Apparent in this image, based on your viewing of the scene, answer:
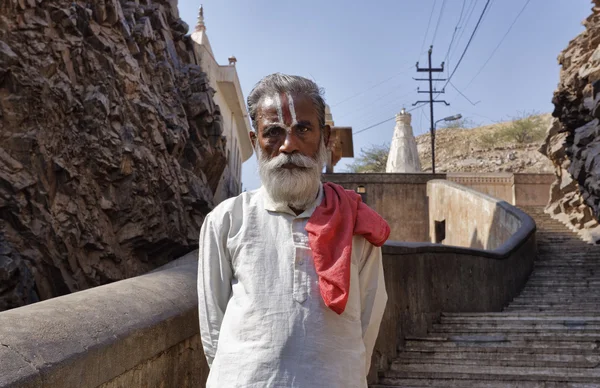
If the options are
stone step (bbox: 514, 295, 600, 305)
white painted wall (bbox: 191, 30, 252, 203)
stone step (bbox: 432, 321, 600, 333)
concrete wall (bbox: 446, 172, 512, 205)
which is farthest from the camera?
concrete wall (bbox: 446, 172, 512, 205)

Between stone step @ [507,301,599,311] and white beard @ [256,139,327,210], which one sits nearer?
white beard @ [256,139,327,210]

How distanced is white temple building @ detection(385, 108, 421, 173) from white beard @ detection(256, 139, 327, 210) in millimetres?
27185

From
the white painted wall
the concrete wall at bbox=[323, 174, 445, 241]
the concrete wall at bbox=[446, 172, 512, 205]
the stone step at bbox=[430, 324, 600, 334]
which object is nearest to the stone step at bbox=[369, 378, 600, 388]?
the stone step at bbox=[430, 324, 600, 334]

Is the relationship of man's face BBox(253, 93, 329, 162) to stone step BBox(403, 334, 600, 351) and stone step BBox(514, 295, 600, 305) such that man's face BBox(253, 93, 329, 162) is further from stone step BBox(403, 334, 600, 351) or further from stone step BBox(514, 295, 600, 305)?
stone step BBox(514, 295, 600, 305)

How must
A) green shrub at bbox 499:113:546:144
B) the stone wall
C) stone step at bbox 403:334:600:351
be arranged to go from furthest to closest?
green shrub at bbox 499:113:546:144
the stone wall
stone step at bbox 403:334:600:351

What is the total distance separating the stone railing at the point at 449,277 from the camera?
4938 mm

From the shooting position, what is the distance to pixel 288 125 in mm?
1920

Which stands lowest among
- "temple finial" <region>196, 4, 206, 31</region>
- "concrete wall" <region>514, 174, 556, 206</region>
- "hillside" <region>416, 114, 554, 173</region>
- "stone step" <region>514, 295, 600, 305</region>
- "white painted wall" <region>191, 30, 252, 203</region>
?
"stone step" <region>514, 295, 600, 305</region>

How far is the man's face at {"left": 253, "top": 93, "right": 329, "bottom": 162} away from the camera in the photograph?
6.30ft

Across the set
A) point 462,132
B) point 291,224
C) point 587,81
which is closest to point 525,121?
point 462,132

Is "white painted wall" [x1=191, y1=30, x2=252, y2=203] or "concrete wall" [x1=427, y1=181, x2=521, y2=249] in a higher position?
"white painted wall" [x1=191, y1=30, x2=252, y2=203]

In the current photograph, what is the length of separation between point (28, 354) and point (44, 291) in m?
7.61

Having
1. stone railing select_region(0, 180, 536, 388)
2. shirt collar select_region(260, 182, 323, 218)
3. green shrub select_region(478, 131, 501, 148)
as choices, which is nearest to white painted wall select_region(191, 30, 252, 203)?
stone railing select_region(0, 180, 536, 388)

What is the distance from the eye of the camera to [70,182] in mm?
9641
